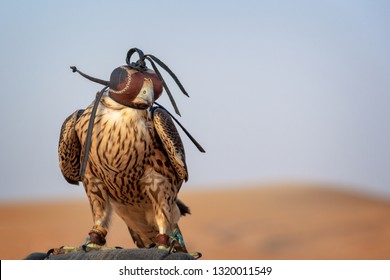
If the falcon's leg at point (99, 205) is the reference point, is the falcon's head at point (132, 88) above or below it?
above

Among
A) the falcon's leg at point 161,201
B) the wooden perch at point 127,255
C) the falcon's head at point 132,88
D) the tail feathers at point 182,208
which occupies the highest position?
the falcon's head at point 132,88

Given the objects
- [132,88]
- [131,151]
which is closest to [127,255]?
[131,151]

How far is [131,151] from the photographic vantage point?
7211 millimetres

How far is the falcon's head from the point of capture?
23.8 ft

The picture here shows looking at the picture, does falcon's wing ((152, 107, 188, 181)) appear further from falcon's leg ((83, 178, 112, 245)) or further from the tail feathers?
falcon's leg ((83, 178, 112, 245))

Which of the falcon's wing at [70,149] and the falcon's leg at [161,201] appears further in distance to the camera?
the falcon's wing at [70,149]

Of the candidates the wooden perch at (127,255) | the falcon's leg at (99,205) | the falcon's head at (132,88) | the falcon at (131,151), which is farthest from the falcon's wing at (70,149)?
the wooden perch at (127,255)

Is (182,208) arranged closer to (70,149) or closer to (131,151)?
(131,151)

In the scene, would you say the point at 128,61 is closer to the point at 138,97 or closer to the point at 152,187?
the point at 138,97

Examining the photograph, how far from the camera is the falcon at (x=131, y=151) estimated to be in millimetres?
7223

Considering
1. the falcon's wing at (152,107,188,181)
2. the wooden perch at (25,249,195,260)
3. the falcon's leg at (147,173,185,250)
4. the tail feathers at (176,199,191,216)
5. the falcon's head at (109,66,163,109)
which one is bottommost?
the wooden perch at (25,249,195,260)

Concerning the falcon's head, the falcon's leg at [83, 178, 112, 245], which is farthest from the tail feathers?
the falcon's head

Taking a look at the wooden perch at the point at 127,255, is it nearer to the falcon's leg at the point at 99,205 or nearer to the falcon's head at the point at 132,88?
the falcon's leg at the point at 99,205
